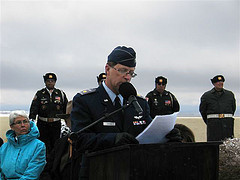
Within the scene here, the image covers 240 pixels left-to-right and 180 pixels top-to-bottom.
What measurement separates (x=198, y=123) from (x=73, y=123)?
11714mm

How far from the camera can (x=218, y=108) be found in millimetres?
9328

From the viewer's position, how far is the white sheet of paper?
7.93 feet

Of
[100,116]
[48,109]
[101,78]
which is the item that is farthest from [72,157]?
[48,109]

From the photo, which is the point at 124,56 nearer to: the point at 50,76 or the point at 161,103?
the point at 50,76

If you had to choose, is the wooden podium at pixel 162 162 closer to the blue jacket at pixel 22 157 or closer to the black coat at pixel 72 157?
the black coat at pixel 72 157

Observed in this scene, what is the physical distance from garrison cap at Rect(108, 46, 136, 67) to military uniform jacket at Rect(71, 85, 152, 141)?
31 centimetres

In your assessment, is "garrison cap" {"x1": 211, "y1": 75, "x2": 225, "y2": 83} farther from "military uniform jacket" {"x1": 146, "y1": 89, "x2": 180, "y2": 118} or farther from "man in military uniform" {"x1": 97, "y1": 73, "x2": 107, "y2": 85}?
"man in military uniform" {"x1": 97, "y1": 73, "x2": 107, "y2": 85}

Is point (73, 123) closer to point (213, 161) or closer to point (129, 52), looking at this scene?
point (129, 52)

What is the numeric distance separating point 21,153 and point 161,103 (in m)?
5.79

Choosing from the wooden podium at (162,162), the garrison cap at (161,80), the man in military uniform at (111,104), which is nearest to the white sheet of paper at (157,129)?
the wooden podium at (162,162)

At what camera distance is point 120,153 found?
7.22 feet

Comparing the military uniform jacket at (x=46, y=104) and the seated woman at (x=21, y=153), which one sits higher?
the military uniform jacket at (x=46, y=104)

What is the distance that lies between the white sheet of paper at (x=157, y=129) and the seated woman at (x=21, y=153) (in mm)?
2154

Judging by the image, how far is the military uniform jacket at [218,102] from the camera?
9336 millimetres
